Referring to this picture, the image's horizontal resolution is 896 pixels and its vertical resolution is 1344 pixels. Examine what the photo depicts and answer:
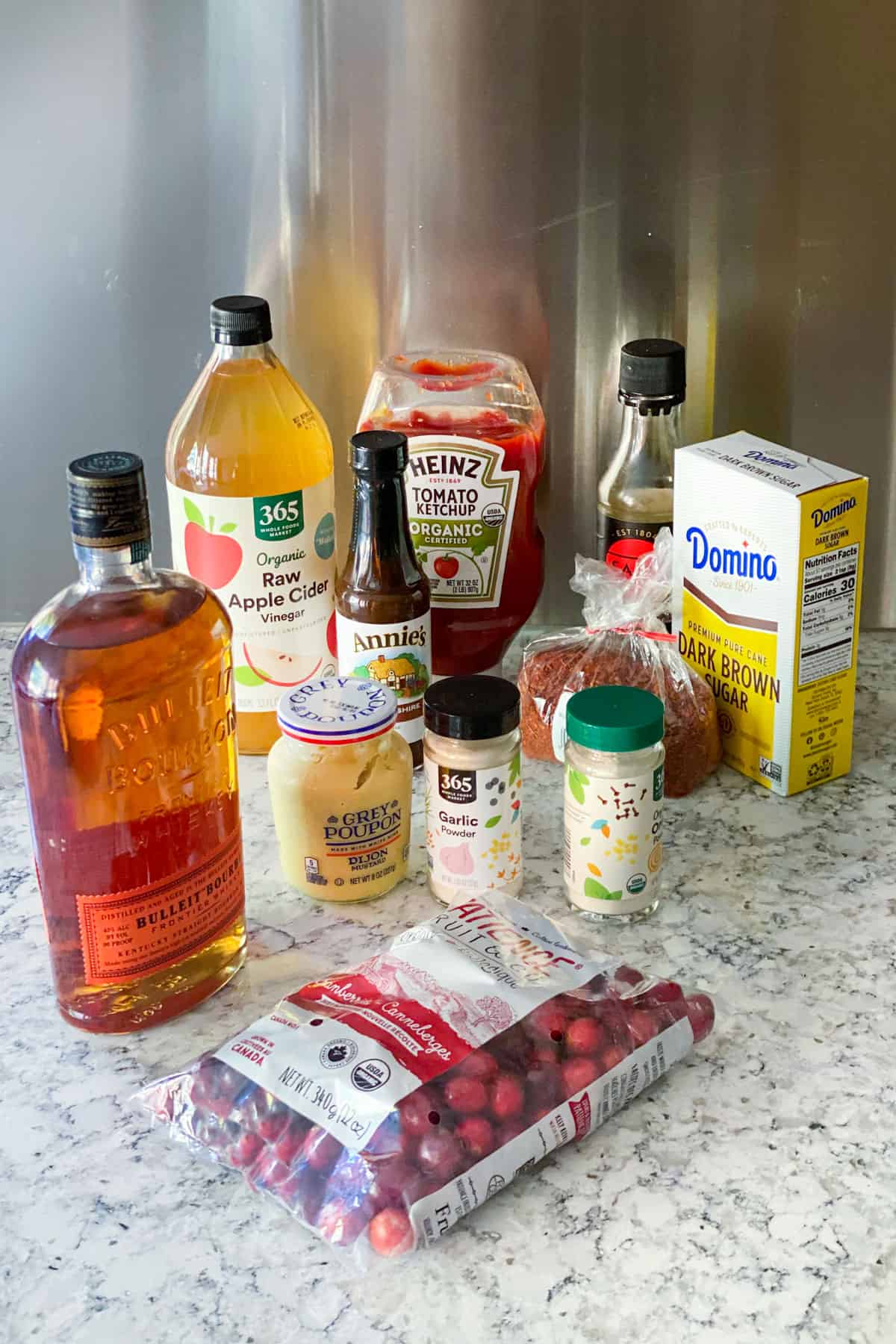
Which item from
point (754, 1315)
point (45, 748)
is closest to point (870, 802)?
point (754, 1315)

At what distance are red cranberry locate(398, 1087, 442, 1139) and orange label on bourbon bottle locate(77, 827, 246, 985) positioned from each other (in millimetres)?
193

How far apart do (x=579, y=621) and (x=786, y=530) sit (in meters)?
0.38

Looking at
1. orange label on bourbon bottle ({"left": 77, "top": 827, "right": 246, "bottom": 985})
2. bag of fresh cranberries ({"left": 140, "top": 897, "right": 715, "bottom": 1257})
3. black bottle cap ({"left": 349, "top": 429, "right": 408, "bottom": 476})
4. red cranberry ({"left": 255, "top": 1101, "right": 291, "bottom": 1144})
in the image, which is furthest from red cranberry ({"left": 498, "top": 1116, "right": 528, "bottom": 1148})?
black bottle cap ({"left": 349, "top": 429, "right": 408, "bottom": 476})

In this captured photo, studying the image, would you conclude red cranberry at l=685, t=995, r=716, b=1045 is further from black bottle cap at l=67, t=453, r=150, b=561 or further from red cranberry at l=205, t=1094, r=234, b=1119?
black bottle cap at l=67, t=453, r=150, b=561

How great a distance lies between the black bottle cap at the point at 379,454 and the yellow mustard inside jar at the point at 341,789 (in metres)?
0.15

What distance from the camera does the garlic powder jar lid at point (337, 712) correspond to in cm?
92

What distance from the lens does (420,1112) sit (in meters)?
0.70

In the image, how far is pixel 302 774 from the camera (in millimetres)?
933

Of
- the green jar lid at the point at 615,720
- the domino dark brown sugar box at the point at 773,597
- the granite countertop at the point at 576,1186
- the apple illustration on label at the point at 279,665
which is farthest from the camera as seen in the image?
the apple illustration on label at the point at 279,665

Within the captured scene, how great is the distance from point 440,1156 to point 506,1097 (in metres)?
0.05

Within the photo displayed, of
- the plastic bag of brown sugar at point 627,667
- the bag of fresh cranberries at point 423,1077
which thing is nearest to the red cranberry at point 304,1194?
the bag of fresh cranberries at point 423,1077

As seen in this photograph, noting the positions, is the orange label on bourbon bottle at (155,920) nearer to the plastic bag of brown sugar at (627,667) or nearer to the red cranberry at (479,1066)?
the red cranberry at (479,1066)

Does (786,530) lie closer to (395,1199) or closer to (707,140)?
(707,140)

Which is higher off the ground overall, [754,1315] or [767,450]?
[767,450]
